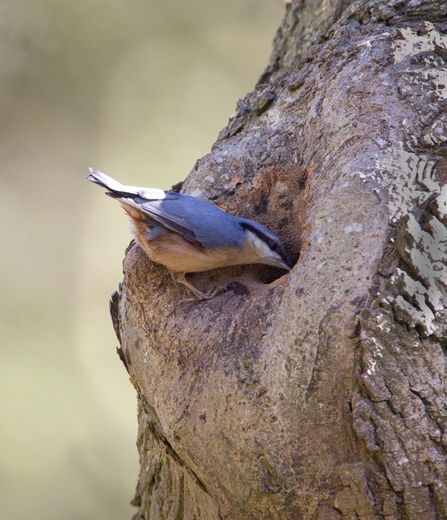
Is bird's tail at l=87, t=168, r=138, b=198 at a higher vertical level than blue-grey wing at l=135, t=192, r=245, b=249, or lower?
higher

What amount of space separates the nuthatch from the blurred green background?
2355 millimetres

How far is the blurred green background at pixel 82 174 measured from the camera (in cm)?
396

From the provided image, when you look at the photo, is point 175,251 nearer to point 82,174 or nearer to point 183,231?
point 183,231

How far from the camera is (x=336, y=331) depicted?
1356mm

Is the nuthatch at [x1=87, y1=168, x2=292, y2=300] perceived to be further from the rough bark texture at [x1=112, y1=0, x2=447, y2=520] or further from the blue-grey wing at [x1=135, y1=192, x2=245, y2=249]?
the rough bark texture at [x1=112, y1=0, x2=447, y2=520]

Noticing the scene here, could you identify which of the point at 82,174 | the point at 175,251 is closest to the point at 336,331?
the point at 175,251

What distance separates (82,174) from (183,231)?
2808mm

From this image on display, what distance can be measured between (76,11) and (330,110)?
10.8ft

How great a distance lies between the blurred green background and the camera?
13.0 ft

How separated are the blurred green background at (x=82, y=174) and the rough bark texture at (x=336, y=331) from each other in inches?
91.0

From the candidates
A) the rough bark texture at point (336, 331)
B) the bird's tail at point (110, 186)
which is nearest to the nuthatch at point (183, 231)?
the bird's tail at point (110, 186)

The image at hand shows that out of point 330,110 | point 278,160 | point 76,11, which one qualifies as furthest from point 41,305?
point 330,110

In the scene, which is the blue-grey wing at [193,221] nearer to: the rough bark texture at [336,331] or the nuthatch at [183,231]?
the nuthatch at [183,231]

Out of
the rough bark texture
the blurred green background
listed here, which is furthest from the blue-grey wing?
the blurred green background
